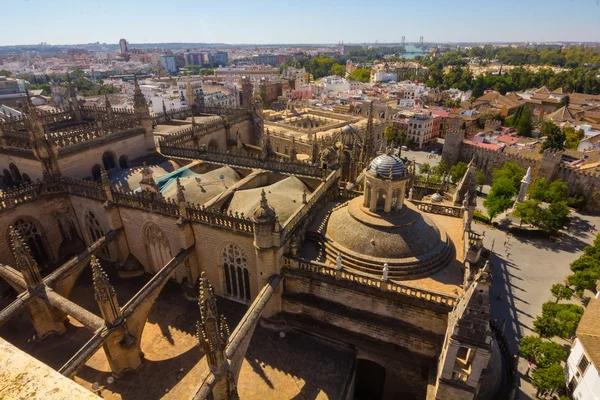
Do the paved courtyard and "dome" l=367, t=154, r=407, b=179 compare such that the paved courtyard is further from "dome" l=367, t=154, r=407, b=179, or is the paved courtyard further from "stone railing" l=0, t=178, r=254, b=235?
"stone railing" l=0, t=178, r=254, b=235

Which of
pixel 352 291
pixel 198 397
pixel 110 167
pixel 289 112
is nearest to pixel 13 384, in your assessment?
pixel 198 397

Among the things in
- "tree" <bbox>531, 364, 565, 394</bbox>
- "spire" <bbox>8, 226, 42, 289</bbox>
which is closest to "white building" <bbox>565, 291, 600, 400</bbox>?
"tree" <bbox>531, 364, 565, 394</bbox>

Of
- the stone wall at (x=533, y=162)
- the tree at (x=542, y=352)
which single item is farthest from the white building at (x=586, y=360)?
the stone wall at (x=533, y=162)

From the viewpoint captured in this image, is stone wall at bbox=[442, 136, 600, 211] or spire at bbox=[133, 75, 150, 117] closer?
spire at bbox=[133, 75, 150, 117]

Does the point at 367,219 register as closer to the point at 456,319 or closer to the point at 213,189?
the point at 456,319

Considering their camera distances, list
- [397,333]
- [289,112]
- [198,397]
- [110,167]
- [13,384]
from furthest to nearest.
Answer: [289,112], [110,167], [397,333], [198,397], [13,384]

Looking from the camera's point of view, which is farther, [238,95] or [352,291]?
[238,95]
